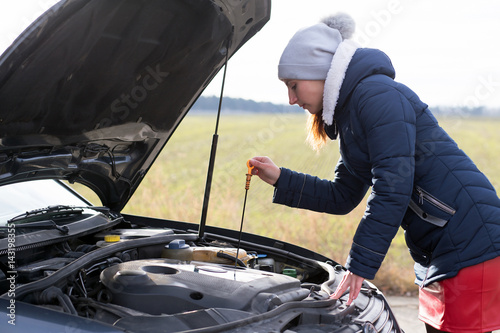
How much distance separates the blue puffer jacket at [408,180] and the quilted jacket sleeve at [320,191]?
0.97 ft

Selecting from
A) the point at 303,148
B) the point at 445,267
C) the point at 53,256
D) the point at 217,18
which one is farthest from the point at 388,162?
the point at 303,148

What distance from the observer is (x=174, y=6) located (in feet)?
8.16

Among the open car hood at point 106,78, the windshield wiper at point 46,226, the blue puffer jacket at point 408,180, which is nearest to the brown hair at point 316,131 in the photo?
the blue puffer jacket at point 408,180

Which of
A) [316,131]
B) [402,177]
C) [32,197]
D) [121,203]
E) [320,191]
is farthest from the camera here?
[121,203]

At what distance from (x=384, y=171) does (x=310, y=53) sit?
56 centimetres

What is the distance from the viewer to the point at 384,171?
2000 millimetres

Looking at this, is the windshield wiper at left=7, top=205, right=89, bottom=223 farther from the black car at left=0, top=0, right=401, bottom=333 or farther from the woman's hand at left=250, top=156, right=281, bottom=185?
the woman's hand at left=250, top=156, right=281, bottom=185

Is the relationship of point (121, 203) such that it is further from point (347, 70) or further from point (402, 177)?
point (402, 177)

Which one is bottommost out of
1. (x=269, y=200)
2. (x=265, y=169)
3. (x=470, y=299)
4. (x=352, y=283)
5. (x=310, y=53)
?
(x=269, y=200)

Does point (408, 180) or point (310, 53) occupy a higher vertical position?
point (310, 53)

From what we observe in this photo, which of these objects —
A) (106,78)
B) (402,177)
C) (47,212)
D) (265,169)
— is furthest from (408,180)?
(47,212)

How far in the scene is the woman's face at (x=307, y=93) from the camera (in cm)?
223

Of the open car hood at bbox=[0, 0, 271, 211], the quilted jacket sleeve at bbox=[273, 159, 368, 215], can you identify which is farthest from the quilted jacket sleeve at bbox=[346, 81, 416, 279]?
the open car hood at bbox=[0, 0, 271, 211]

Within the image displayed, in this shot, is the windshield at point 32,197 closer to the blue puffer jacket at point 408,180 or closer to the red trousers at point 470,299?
the blue puffer jacket at point 408,180
